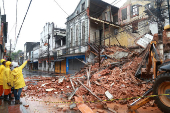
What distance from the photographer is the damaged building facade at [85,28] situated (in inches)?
722

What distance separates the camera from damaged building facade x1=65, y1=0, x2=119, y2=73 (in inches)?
722

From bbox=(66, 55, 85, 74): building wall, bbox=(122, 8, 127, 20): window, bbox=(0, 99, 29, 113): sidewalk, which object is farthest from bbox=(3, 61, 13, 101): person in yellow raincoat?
bbox=(122, 8, 127, 20): window

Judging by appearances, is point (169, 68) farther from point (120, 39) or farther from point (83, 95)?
point (120, 39)

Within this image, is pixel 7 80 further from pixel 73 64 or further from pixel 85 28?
pixel 73 64

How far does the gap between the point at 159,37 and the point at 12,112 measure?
15807 millimetres

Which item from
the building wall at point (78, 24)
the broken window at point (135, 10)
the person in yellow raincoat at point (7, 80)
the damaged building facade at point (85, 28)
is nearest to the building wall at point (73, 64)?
the damaged building facade at point (85, 28)

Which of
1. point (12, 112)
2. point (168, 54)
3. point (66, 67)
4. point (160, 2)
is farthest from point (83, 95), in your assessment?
point (66, 67)

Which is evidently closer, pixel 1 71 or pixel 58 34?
pixel 1 71

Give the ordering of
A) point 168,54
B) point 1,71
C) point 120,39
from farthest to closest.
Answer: point 120,39 → point 168,54 → point 1,71

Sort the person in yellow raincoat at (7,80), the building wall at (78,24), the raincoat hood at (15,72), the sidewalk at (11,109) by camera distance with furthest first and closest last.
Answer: the building wall at (78,24), the person in yellow raincoat at (7,80), the raincoat hood at (15,72), the sidewalk at (11,109)

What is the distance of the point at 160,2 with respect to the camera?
15.0 m

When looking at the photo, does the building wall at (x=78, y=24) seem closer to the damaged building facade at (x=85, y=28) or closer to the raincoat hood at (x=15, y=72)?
the damaged building facade at (x=85, y=28)

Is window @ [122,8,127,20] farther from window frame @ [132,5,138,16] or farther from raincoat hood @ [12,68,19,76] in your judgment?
raincoat hood @ [12,68,19,76]

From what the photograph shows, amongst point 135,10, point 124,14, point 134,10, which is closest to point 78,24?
point 124,14
